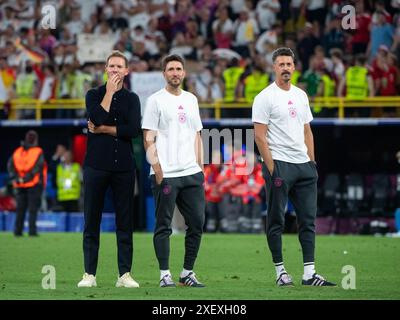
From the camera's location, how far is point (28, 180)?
24.5 metres

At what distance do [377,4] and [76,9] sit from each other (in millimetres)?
8313

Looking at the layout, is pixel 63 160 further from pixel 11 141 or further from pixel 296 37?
pixel 296 37

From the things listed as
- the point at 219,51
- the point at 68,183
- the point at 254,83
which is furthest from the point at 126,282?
the point at 219,51

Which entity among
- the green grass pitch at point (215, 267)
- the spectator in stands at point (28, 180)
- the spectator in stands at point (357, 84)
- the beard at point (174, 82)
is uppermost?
the spectator in stands at point (357, 84)

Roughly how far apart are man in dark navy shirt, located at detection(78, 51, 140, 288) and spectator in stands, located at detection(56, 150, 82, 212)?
16.2 meters

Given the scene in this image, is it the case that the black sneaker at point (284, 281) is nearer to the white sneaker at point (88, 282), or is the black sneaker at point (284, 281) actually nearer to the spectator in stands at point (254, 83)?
the white sneaker at point (88, 282)

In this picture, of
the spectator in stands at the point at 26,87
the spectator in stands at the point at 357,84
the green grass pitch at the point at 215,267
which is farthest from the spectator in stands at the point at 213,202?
the spectator in stands at the point at 26,87

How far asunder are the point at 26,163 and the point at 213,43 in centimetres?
701

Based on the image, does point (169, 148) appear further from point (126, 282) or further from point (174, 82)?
point (126, 282)

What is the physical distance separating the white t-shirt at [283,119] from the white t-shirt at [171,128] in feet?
2.33

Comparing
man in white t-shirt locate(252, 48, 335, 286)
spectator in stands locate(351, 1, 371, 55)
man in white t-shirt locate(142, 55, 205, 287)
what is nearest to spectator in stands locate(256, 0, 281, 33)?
spectator in stands locate(351, 1, 371, 55)

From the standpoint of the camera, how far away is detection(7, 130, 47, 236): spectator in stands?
79.9 ft

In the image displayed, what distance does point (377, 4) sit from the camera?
1081 inches

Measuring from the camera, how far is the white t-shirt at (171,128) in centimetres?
1226
